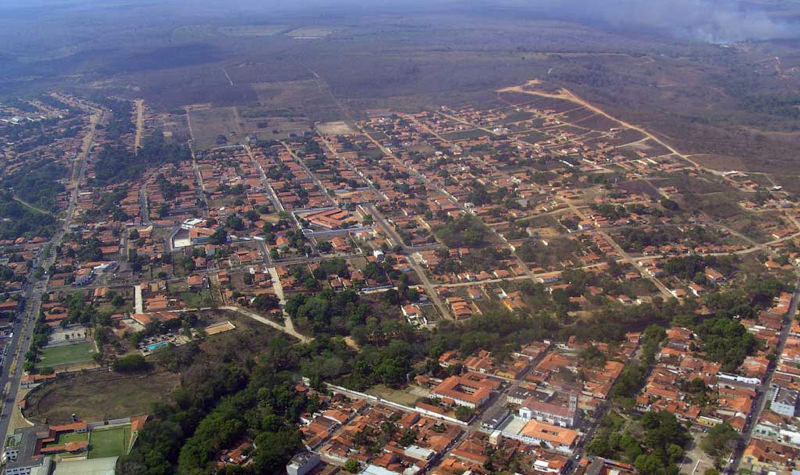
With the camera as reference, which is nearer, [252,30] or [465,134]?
[465,134]

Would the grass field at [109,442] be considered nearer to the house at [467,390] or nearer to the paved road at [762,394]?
the house at [467,390]

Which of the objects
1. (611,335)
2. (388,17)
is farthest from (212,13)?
(611,335)

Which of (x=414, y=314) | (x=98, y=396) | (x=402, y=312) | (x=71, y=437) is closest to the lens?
(x=71, y=437)

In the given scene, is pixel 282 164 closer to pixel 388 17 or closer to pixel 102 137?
pixel 102 137

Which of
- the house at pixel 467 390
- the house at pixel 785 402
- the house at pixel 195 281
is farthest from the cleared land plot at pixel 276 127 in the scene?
the house at pixel 785 402

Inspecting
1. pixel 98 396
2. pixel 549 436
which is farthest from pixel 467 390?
pixel 98 396

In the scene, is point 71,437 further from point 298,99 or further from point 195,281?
point 298,99

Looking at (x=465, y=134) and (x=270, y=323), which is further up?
(x=465, y=134)
